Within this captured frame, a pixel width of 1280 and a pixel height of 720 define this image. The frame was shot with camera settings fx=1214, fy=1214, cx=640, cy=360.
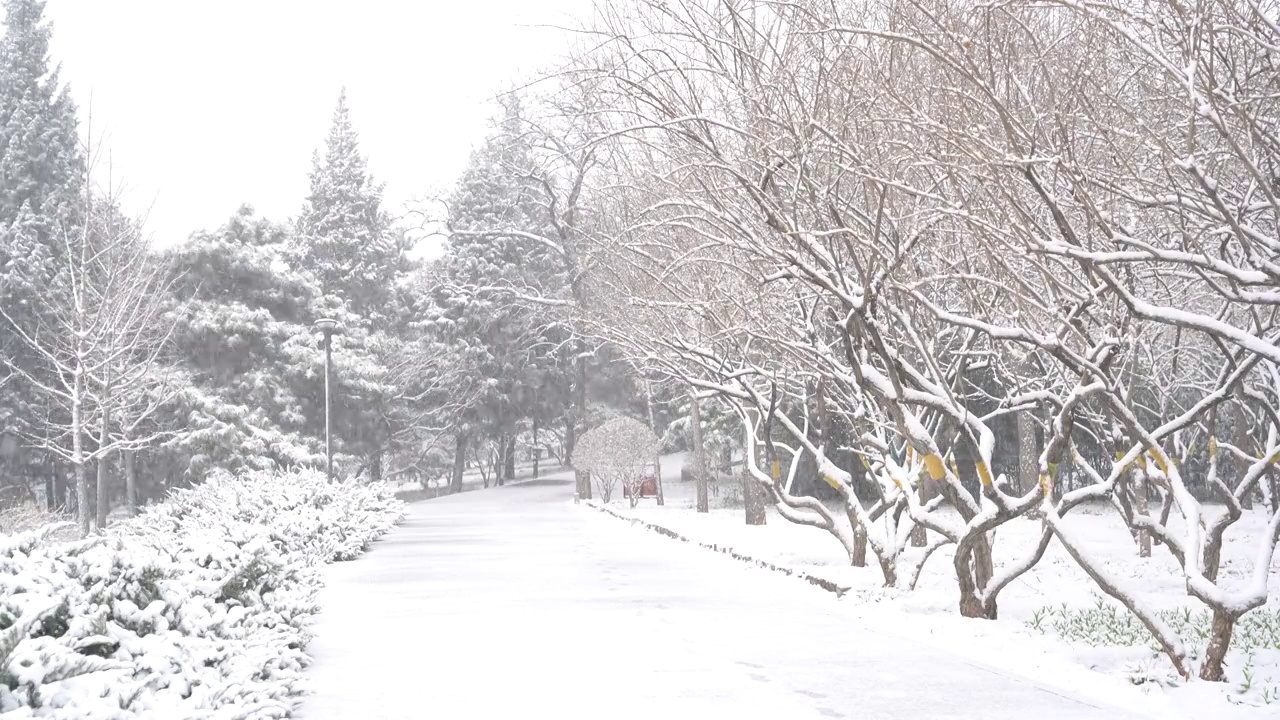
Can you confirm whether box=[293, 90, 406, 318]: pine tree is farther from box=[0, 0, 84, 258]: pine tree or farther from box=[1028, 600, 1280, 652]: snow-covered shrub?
box=[1028, 600, 1280, 652]: snow-covered shrub

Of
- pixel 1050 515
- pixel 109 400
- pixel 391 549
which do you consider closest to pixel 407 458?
pixel 109 400

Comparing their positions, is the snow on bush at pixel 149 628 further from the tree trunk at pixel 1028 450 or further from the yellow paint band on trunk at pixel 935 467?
the tree trunk at pixel 1028 450

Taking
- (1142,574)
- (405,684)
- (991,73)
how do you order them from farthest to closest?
(1142,574) < (405,684) < (991,73)

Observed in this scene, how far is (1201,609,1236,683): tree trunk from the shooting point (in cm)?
749

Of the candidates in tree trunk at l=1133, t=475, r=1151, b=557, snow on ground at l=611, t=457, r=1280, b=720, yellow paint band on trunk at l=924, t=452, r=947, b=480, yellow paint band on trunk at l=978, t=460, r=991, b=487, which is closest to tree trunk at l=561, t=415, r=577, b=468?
snow on ground at l=611, t=457, r=1280, b=720

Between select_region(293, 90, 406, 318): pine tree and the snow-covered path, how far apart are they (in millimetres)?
44045

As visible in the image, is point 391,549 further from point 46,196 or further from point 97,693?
point 46,196

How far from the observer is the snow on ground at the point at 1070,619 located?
7.36m

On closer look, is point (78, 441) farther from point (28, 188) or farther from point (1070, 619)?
point (1070, 619)

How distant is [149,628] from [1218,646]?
6.41 meters

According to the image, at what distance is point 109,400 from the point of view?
26.8 metres

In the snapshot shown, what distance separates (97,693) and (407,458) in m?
60.8

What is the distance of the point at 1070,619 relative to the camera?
419 inches

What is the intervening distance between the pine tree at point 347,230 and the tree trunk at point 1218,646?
52.7 m
